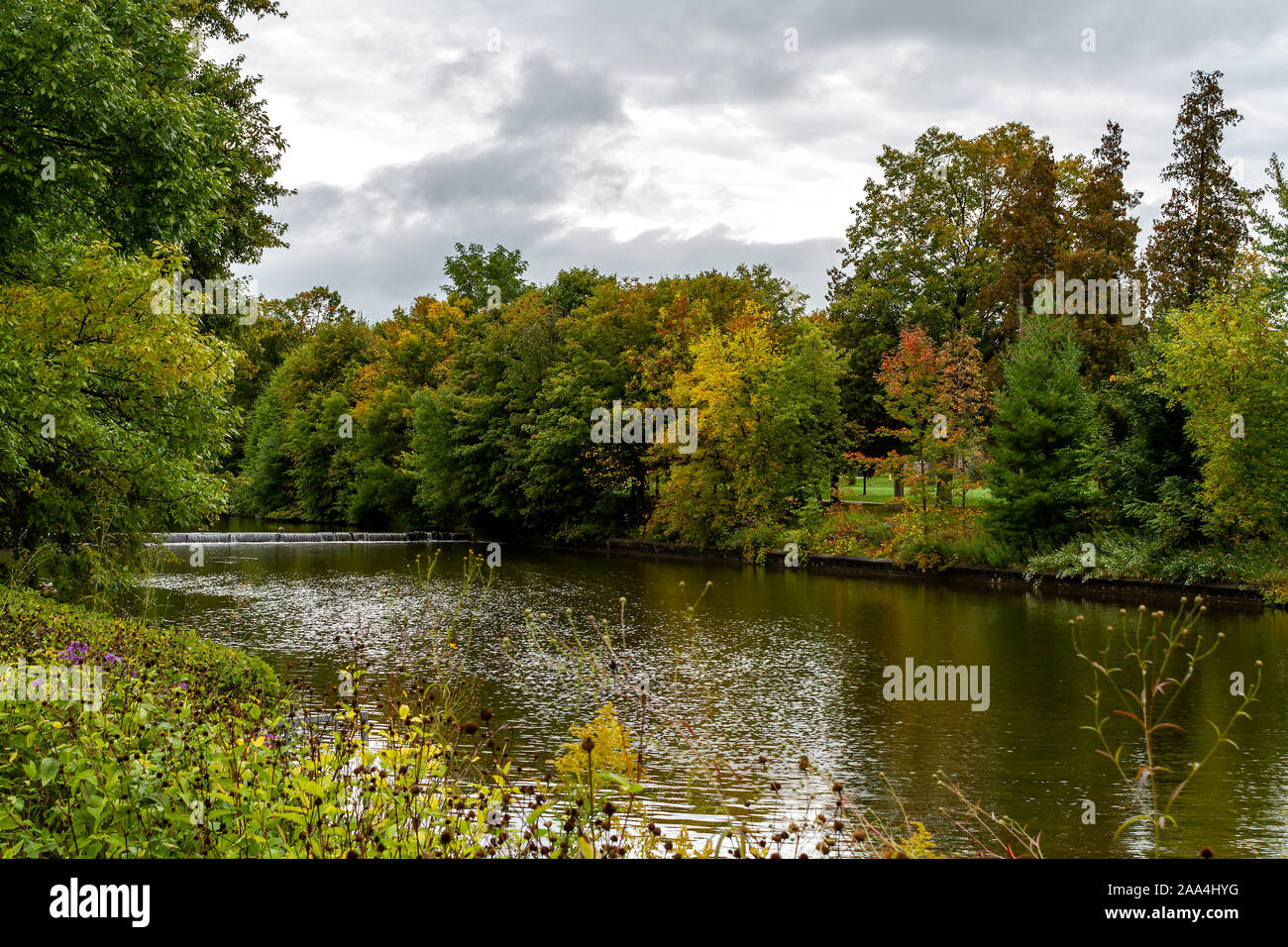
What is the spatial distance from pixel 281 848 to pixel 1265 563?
24.7m

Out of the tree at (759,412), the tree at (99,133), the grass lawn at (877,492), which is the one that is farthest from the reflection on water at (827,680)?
the grass lawn at (877,492)

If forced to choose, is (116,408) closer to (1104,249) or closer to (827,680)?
(827,680)

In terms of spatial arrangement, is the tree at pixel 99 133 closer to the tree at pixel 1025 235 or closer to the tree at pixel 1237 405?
the tree at pixel 1237 405

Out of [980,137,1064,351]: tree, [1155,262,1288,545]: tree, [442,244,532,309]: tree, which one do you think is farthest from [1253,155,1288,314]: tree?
[442,244,532,309]: tree

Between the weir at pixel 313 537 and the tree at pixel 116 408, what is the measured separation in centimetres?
2597

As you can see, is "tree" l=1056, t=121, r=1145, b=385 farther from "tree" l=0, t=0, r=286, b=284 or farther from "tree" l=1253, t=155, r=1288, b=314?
"tree" l=0, t=0, r=286, b=284

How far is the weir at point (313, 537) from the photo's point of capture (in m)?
43.6

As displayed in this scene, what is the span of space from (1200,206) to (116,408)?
36439 mm

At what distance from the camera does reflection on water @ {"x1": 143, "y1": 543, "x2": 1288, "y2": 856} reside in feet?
32.2

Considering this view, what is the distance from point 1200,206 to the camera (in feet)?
123

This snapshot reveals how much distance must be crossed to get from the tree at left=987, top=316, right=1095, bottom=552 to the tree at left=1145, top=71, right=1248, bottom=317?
9.85 metres

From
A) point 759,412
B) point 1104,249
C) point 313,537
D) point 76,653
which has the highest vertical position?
point 1104,249

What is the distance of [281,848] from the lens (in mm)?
4113

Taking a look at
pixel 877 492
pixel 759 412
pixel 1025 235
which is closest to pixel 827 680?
pixel 759 412
